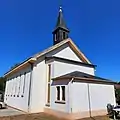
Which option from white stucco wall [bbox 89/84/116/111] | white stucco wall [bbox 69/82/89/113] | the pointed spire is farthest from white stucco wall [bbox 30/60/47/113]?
the pointed spire

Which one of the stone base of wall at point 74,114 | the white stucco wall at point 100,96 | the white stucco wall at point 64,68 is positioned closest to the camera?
the stone base of wall at point 74,114

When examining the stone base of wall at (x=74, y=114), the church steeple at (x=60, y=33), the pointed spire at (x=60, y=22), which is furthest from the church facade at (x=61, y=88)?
the pointed spire at (x=60, y=22)

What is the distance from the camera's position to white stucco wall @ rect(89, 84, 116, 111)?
12.6m

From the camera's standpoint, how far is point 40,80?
47.2 feet

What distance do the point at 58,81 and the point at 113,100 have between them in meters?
5.80

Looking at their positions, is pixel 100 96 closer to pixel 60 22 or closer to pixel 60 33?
pixel 60 33

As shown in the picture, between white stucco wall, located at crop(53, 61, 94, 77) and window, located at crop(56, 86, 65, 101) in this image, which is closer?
window, located at crop(56, 86, 65, 101)

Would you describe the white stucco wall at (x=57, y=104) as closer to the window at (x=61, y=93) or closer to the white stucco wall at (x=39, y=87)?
the window at (x=61, y=93)

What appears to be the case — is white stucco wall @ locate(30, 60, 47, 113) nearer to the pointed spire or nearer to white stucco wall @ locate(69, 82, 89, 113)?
white stucco wall @ locate(69, 82, 89, 113)

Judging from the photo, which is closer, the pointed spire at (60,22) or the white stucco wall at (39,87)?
the white stucco wall at (39,87)

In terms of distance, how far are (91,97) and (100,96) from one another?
1133 mm

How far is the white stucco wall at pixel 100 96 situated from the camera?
12.6m

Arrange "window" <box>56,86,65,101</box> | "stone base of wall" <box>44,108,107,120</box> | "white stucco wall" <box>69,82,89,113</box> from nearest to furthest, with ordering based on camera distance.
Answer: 1. "stone base of wall" <box>44,108,107,120</box>
2. "white stucco wall" <box>69,82,89,113</box>
3. "window" <box>56,86,65,101</box>

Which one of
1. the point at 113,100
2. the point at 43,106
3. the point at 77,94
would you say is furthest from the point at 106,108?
the point at 43,106
